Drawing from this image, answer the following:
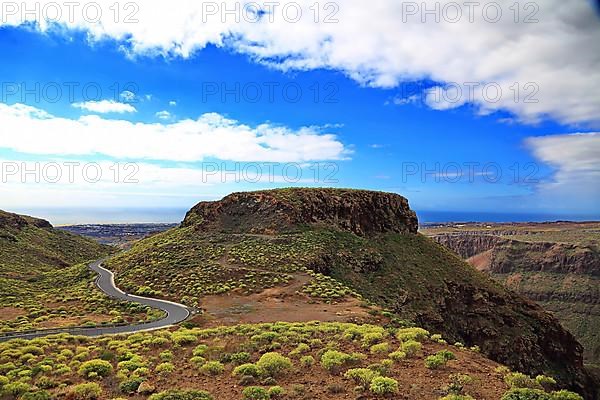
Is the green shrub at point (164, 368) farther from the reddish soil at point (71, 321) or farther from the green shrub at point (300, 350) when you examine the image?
the reddish soil at point (71, 321)

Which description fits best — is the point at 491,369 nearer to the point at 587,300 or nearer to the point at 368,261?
the point at 368,261

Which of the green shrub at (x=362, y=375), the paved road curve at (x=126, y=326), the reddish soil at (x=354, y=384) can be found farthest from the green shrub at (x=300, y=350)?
the paved road curve at (x=126, y=326)

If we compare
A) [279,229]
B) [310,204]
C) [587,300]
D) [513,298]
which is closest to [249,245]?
[279,229]

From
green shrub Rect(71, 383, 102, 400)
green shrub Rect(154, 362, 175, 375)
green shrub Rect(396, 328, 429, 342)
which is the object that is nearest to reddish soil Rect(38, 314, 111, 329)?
green shrub Rect(154, 362, 175, 375)

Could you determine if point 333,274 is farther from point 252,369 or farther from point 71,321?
point 252,369

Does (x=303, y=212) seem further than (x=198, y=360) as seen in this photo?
Yes

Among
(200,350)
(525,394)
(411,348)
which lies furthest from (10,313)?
(525,394)
